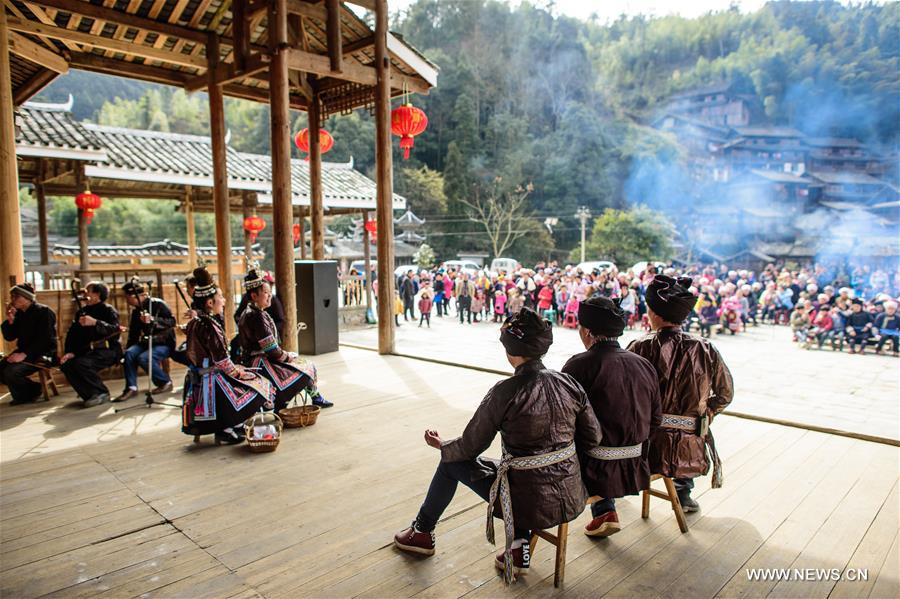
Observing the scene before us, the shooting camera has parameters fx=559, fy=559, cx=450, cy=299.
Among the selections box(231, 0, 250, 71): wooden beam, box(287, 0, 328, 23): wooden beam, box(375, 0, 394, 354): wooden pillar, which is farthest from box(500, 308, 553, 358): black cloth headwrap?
box(231, 0, 250, 71): wooden beam

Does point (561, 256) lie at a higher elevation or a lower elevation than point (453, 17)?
lower

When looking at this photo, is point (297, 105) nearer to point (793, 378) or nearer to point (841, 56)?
point (793, 378)

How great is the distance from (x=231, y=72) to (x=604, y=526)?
22.4 ft

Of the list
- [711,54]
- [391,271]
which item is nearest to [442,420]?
[391,271]

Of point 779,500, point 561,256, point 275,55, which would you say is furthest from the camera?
point 561,256

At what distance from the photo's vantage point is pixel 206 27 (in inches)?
284

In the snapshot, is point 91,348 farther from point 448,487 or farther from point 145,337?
point 448,487

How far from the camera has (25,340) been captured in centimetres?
515

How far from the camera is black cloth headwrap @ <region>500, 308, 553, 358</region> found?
2.15 metres

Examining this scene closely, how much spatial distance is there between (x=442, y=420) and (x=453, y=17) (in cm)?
5778

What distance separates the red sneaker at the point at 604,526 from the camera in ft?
8.50

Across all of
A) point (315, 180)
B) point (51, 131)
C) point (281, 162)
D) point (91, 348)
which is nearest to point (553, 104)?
point (315, 180)

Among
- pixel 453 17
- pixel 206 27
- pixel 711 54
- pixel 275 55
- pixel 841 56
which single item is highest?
pixel 453 17

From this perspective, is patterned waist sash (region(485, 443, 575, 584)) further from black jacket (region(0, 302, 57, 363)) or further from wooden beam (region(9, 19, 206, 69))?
wooden beam (region(9, 19, 206, 69))
